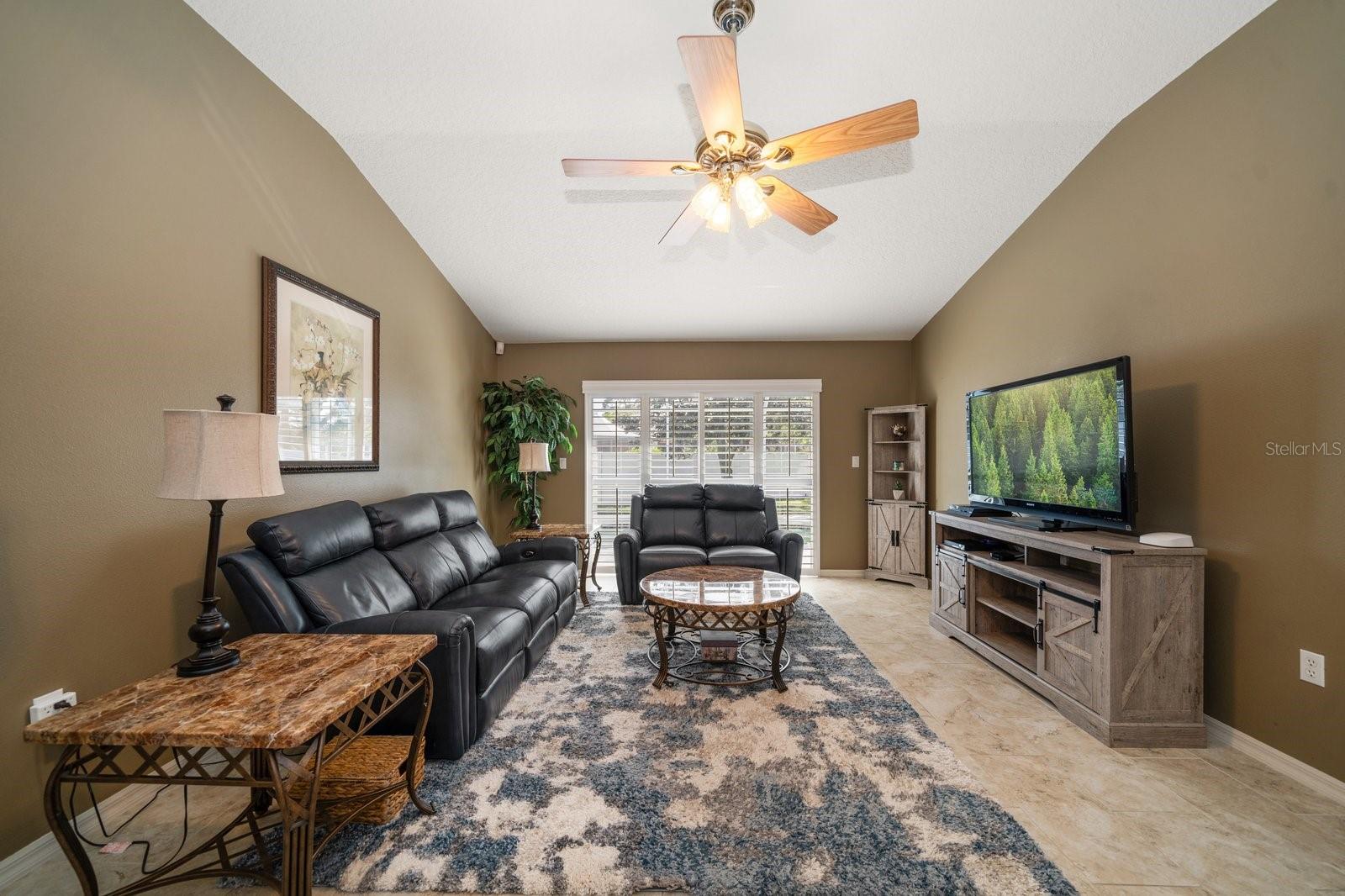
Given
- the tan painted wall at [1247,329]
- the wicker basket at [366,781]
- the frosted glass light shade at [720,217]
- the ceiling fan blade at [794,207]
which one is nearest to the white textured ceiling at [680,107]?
the tan painted wall at [1247,329]

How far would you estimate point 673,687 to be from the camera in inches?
111

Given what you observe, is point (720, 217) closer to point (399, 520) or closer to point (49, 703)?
point (399, 520)

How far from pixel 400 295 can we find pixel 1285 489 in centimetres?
470

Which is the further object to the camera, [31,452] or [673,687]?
[673,687]

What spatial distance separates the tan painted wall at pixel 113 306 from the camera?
1609 millimetres

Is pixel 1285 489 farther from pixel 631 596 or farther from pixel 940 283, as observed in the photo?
pixel 631 596

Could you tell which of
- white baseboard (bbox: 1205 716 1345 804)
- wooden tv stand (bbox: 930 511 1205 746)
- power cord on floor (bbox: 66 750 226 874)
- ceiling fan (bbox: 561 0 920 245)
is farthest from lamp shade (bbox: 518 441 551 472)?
white baseboard (bbox: 1205 716 1345 804)

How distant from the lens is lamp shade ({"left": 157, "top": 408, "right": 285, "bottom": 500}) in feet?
4.75

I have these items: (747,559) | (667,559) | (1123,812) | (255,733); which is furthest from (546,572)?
(1123,812)

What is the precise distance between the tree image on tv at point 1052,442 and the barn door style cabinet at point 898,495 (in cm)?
140

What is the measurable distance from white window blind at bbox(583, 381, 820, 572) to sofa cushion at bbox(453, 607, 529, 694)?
2837 mm

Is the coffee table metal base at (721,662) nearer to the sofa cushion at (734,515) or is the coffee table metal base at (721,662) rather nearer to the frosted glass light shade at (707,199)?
the sofa cushion at (734,515)

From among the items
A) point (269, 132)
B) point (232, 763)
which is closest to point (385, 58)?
point (269, 132)

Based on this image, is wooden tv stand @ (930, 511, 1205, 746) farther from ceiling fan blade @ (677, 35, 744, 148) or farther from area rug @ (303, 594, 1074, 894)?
ceiling fan blade @ (677, 35, 744, 148)
